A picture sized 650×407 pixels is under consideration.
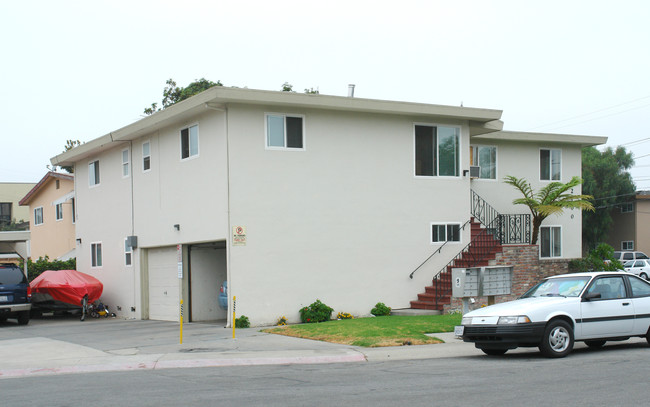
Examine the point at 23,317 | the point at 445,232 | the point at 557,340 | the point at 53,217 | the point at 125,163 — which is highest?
the point at 125,163

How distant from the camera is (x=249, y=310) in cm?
1908

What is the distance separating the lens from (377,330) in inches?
644

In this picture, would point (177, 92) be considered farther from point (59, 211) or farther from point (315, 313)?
point (315, 313)

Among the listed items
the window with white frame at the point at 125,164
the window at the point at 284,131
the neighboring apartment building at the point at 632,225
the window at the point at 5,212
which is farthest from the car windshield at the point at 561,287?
the window at the point at 5,212

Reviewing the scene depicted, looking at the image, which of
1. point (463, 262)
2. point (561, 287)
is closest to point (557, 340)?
point (561, 287)

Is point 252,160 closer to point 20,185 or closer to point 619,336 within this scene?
point 619,336

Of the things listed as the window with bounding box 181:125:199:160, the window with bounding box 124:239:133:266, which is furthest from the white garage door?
the window with bounding box 181:125:199:160

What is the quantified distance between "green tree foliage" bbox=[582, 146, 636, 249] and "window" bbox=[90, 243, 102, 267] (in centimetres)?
3620

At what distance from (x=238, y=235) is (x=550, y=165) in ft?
50.0

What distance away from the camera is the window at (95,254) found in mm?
27172

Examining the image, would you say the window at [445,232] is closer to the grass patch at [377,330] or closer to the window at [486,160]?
the grass patch at [377,330]

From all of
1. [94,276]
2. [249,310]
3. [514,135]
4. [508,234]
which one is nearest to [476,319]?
[249,310]

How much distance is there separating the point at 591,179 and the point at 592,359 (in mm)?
43709

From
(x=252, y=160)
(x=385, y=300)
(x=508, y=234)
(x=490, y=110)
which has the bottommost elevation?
(x=385, y=300)
